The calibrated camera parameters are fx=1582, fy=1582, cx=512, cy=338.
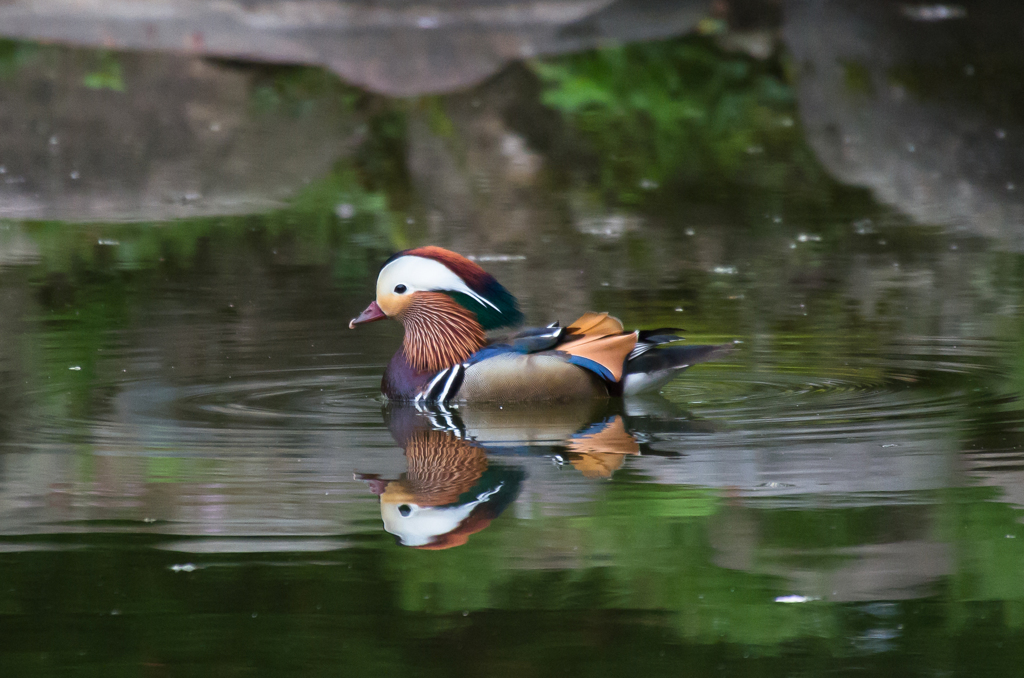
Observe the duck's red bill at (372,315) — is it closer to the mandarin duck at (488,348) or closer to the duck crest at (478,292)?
the mandarin duck at (488,348)

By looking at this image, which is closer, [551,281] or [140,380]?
[140,380]

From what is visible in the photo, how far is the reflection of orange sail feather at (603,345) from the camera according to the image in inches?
254

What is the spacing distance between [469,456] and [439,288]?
4.53 feet

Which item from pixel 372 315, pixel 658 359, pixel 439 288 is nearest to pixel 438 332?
pixel 439 288

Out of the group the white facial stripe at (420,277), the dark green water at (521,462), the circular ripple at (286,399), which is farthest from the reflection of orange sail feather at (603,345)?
the circular ripple at (286,399)

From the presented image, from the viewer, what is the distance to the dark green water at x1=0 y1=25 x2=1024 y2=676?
3930 mm

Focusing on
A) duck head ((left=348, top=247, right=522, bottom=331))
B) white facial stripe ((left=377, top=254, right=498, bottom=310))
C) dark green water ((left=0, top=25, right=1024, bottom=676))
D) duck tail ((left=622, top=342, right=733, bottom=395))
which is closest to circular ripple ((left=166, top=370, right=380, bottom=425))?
dark green water ((left=0, top=25, right=1024, bottom=676))

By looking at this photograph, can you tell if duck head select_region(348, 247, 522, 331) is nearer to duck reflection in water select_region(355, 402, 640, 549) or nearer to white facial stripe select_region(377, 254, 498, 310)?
white facial stripe select_region(377, 254, 498, 310)

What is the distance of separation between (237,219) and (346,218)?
30.8 inches

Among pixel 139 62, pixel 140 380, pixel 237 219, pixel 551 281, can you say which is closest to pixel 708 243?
pixel 551 281

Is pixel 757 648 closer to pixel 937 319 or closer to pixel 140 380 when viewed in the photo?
pixel 140 380

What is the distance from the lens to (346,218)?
1148 cm

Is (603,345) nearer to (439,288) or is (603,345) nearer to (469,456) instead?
(439,288)

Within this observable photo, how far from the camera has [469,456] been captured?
18.5 feet
